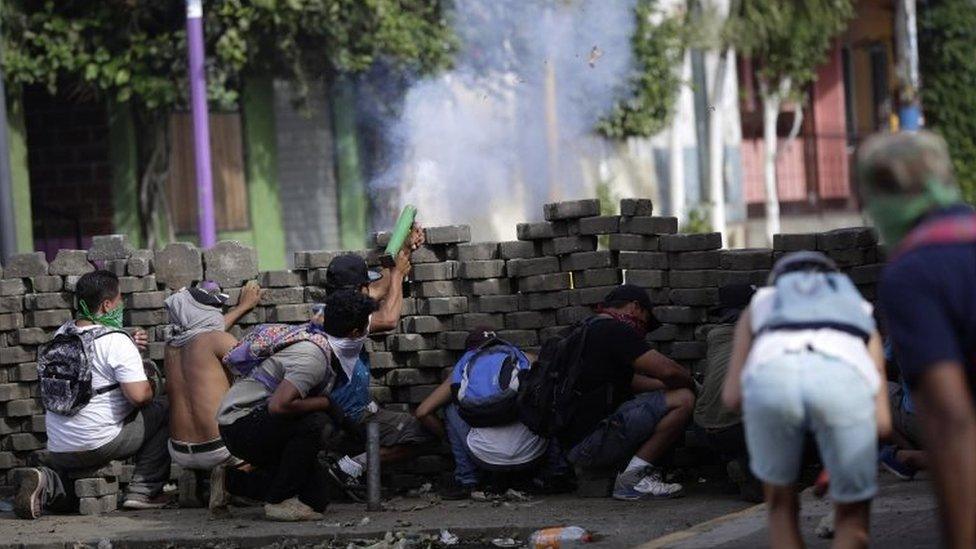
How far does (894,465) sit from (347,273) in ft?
10.7

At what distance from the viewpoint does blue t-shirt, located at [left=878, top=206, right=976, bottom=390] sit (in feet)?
16.3

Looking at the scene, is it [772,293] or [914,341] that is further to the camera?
[772,293]

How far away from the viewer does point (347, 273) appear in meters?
9.82

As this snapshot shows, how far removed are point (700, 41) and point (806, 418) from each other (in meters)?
17.4

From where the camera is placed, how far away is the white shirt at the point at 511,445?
9430 millimetres

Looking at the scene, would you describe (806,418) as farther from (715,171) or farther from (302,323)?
(715,171)

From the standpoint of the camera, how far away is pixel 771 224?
25578 mm

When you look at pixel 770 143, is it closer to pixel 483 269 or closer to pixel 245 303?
pixel 483 269

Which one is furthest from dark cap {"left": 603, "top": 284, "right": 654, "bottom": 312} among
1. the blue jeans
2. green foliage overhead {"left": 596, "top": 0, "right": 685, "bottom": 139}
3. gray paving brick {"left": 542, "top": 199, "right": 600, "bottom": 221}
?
green foliage overhead {"left": 596, "top": 0, "right": 685, "bottom": 139}

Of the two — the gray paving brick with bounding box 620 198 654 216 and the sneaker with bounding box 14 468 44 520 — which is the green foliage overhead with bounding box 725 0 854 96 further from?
the sneaker with bounding box 14 468 44 520

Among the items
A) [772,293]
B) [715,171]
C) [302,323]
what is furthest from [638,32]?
[772,293]

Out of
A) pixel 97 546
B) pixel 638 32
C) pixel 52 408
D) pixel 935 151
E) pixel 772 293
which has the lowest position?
pixel 97 546

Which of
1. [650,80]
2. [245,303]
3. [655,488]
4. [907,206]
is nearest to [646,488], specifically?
[655,488]

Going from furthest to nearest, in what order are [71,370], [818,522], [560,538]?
[71,370]
[560,538]
[818,522]
